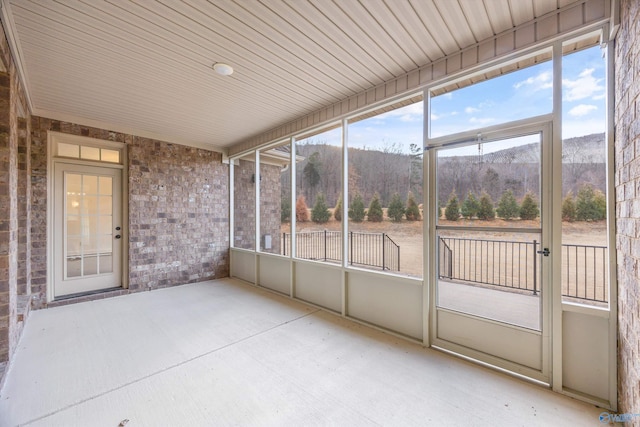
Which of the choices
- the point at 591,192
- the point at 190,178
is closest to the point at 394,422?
the point at 591,192

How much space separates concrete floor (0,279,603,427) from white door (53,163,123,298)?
927mm

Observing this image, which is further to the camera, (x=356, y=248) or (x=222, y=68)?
(x=356, y=248)

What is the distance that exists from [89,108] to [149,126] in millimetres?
797

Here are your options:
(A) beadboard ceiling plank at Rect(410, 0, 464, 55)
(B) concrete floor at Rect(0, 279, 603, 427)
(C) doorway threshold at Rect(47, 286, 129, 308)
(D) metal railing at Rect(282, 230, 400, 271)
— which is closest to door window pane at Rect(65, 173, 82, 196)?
(C) doorway threshold at Rect(47, 286, 129, 308)

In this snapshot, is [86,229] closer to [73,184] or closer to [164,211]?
[73,184]

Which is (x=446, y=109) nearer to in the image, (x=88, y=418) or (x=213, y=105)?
(x=213, y=105)

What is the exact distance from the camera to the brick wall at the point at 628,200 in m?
1.49

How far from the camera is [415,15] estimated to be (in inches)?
80.4

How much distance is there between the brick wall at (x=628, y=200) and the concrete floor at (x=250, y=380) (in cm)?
44

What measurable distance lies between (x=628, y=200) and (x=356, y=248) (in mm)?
2561

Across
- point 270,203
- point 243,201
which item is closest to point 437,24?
point 270,203

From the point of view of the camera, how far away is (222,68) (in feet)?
8.86

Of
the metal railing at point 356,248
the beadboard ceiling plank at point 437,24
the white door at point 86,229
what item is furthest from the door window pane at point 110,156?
the beadboard ceiling plank at point 437,24

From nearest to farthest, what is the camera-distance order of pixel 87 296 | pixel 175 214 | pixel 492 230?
pixel 492 230 → pixel 87 296 → pixel 175 214
